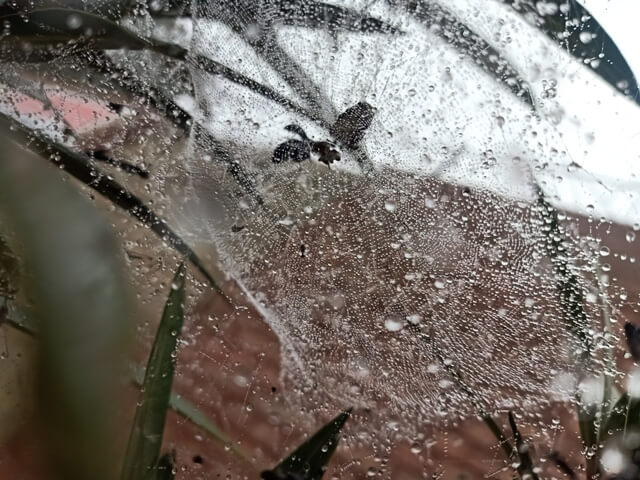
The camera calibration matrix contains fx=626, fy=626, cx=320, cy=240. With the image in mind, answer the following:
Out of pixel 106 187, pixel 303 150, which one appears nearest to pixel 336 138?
pixel 303 150

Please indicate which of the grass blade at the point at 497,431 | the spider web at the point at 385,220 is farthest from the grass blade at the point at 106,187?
the grass blade at the point at 497,431

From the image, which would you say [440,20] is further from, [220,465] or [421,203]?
[220,465]

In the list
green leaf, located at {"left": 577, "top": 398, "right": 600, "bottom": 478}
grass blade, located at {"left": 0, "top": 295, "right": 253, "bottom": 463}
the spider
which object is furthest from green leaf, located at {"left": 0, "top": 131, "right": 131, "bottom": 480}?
green leaf, located at {"left": 577, "top": 398, "right": 600, "bottom": 478}

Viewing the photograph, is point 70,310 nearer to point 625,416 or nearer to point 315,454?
point 315,454

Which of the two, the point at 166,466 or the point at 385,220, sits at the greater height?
the point at 385,220

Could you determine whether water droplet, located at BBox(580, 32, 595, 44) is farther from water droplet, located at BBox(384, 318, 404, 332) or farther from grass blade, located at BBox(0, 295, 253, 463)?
grass blade, located at BBox(0, 295, 253, 463)

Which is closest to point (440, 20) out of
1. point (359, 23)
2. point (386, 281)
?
point (359, 23)
